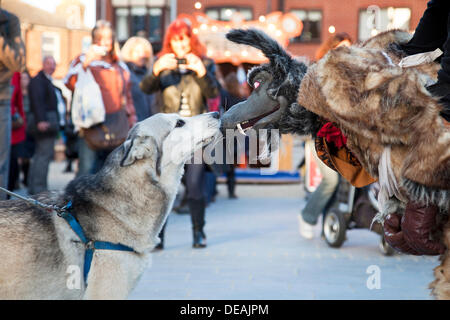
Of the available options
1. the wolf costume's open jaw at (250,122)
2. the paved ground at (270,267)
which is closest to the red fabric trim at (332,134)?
the wolf costume's open jaw at (250,122)

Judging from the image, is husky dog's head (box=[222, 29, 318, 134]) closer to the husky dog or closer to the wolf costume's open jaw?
the wolf costume's open jaw

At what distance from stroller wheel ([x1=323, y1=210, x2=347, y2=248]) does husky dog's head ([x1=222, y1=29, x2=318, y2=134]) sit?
13.8 feet

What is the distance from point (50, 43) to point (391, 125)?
43.5 meters

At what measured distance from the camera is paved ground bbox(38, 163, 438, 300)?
4926 mm

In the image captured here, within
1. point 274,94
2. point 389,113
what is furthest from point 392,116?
point 274,94

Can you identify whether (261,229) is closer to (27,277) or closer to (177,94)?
(177,94)

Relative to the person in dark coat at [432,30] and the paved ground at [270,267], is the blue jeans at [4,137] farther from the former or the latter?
the person in dark coat at [432,30]

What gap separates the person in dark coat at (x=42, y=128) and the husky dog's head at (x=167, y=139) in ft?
17.0

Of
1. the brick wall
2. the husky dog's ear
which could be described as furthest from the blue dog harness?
the brick wall

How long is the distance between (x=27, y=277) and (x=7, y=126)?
2.28 m

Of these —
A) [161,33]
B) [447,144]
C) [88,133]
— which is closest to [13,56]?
[88,133]

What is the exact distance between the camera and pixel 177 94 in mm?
6328

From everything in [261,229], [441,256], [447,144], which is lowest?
[261,229]

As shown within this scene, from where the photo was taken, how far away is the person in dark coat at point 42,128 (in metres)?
8.81
